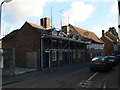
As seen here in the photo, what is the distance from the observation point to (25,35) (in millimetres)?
19891

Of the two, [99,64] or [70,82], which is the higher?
[99,64]

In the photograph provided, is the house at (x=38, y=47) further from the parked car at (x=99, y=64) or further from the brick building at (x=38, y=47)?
the parked car at (x=99, y=64)

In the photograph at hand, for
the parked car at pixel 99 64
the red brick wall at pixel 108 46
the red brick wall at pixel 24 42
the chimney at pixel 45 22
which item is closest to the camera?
the parked car at pixel 99 64

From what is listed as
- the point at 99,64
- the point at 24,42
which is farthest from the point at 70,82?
the point at 24,42

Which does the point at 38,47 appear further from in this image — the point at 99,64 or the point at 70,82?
the point at 70,82

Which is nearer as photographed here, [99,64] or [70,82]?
[70,82]

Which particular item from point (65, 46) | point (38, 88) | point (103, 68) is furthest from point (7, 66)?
point (65, 46)

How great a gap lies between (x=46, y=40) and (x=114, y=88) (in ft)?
41.3

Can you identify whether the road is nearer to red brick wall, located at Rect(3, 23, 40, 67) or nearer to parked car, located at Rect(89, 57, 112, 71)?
parked car, located at Rect(89, 57, 112, 71)

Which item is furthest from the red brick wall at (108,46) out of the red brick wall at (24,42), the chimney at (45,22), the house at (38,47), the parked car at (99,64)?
the parked car at (99,64)

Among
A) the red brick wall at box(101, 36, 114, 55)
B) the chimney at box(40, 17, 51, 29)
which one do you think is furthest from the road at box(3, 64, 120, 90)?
Answer: the red brick wall at box(101, 36, 114, 55)

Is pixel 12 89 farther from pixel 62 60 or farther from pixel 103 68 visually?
pixel 62 60

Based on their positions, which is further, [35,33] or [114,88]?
[35,33]

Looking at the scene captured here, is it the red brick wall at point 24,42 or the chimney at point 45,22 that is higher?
the chimney at point 45,22
